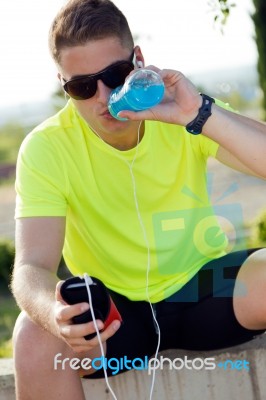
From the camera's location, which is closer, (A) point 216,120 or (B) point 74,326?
(B) point 74,326

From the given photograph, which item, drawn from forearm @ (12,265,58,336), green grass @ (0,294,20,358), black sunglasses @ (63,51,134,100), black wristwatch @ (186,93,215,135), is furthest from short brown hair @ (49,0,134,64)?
green grass @ (0,294,20,358)

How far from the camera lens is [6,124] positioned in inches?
2000

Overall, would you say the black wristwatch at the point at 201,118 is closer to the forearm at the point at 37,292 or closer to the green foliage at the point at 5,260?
the forearm at the point at 37,292

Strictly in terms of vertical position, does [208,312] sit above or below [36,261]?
below

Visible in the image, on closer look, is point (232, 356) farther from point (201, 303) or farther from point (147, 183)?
point (147, 183)

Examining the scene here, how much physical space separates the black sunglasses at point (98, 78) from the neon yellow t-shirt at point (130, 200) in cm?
19

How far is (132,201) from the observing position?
3012 mm

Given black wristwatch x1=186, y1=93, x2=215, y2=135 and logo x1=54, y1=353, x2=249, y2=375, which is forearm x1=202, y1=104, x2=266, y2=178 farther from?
logo x1=54, y1=353, x2=249, y2=375

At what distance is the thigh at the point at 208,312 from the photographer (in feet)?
9.40

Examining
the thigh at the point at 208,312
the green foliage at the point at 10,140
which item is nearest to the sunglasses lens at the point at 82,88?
the thigh at the point at 208,312

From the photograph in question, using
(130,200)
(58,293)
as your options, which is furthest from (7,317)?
(58,293)

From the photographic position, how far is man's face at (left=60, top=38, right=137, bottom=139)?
2.88 m

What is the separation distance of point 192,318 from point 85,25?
41.9 inches

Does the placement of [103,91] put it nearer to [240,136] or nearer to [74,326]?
[240,136]
